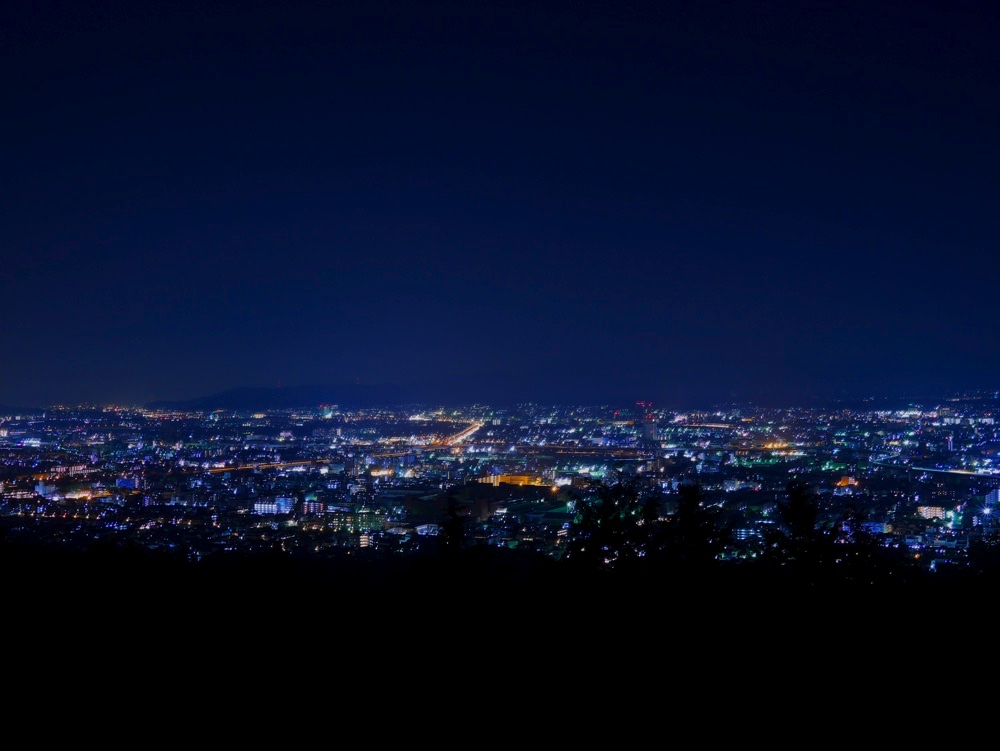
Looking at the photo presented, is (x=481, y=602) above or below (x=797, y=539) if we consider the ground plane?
below


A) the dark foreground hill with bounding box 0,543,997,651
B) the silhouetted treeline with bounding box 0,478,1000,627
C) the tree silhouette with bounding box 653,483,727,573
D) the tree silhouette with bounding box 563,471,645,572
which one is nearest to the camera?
the dark foreground hill with bounding box 0,543,997,651

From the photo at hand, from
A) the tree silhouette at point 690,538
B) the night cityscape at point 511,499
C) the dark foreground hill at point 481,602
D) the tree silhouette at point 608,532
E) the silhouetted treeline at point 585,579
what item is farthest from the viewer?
the tree silhouette at point 608,532

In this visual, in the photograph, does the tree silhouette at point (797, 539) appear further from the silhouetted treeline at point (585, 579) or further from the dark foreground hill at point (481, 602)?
the dark foreground hill at point (481, 602)

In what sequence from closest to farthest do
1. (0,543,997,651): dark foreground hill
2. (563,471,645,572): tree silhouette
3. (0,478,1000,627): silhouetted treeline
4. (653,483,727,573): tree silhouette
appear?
(0,543,997,651): dark foreground hill
(0,478,1000,627): silhouetted treeline
(653,483,727,573): tree silhouette
(563,471,645,572): tree silhouette

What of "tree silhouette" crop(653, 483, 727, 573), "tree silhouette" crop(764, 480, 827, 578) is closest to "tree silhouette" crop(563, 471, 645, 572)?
"tree silhouette" crop(653, 483, 727, 573)

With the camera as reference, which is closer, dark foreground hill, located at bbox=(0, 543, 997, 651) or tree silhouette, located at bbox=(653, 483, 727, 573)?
dark foreground hill, located at bbox=(0, 543, 997, 651)

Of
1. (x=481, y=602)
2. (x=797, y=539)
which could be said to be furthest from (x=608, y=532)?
(x=481, y=602)

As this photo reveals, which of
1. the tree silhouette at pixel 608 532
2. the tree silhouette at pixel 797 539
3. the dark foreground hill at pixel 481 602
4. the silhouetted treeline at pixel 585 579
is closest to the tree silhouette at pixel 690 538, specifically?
the silhouetted treeline at pixel 585 579

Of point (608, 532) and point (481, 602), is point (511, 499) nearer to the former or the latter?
point (608, 532)

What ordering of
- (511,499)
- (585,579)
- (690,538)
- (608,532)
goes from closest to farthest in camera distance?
(585,579), (690,538), (608,532), (511,499)

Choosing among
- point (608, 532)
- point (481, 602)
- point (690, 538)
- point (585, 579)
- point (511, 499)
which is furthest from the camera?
point (511, 499)

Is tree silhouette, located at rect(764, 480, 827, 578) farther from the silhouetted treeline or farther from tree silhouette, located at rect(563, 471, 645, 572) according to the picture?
tree silhouette, located at rect(563, 471, 645, 572)
